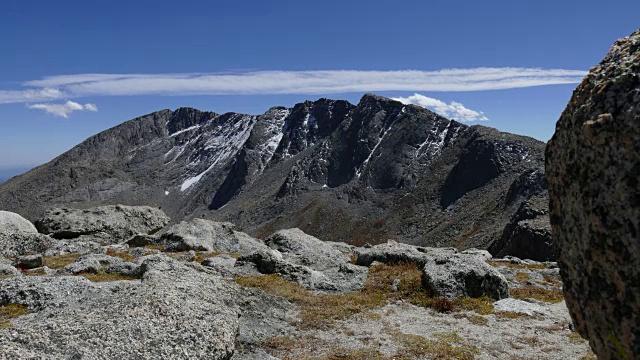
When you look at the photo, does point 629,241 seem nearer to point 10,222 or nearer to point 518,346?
point 518,346

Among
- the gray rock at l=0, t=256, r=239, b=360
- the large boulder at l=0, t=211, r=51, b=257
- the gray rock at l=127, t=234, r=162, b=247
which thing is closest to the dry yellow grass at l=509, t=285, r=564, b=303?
the gray rock at l=0, t=256, r=239, b=360

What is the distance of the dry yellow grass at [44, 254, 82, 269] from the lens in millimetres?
30394

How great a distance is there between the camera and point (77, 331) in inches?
421

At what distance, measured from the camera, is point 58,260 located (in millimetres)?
33219

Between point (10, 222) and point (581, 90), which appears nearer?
point (581, 90)

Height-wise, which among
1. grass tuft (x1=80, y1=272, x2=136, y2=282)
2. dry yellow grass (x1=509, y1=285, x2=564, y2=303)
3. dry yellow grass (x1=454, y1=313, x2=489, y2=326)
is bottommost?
dry yellow grass (x1=509, y1=285, x2=564, y2=303)

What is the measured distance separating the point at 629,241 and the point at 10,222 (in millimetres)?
46960

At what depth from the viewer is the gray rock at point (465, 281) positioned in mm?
23734

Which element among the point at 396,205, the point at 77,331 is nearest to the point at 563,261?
the point at 77,331

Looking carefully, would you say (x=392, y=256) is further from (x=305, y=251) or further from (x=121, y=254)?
(x=121, y=254)

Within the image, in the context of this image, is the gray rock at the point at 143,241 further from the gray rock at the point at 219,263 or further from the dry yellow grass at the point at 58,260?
the gray rock at the point at 219,263

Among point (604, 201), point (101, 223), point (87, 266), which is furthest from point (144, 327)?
point (101, 223)

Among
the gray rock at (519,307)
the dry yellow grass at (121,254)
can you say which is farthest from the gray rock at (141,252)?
the gray rock at (519,307)

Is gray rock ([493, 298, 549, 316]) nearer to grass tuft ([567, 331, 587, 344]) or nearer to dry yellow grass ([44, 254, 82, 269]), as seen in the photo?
grass tuft ([567, 331, 587, 344])
